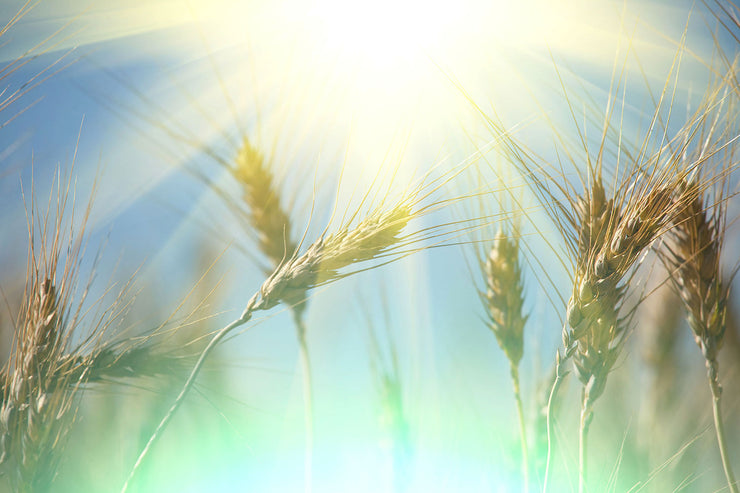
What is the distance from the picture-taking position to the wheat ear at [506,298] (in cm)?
62

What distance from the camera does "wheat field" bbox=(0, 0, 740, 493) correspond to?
2.09ft

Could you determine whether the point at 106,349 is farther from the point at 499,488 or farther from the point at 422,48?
the point at 422,48

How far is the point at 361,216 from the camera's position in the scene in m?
0.60

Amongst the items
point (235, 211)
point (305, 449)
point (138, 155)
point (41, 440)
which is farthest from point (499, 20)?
point (41, 440)

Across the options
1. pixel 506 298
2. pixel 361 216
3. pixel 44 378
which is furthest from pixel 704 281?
pixel 44 378

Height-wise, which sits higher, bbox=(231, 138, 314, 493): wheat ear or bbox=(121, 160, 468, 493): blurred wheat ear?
bbox=(231, 138, 314, 493): wheat ear

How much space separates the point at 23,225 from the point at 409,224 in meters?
0.77

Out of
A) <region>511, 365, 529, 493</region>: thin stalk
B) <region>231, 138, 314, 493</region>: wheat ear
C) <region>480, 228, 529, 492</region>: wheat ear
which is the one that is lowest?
<region>511, 365, 529, 493</region>: thin stalk

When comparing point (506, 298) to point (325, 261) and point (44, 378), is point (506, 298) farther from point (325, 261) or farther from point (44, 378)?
point (44, 378)

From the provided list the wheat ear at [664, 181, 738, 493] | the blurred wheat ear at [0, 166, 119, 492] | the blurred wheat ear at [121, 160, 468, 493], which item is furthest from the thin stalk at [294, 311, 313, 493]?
the wheat ear at [664, 181, 738, 493]

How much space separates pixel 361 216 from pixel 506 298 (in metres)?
0.26

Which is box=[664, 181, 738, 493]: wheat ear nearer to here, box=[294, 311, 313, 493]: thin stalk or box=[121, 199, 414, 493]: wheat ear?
box=[121, 199, 414, 493]: wheat ear

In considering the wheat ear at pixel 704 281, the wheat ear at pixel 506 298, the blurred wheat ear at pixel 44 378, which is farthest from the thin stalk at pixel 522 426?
the blurred wheat ear at pixel 44 378

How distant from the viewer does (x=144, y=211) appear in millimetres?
789
